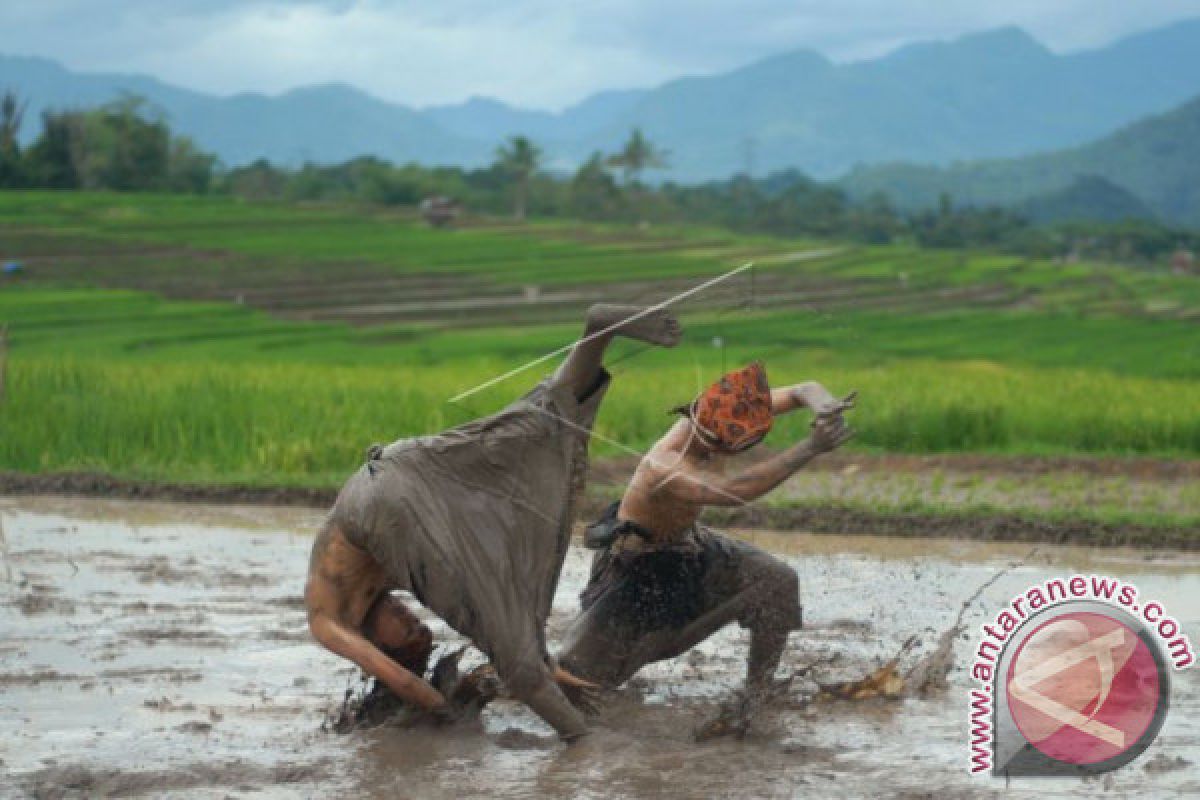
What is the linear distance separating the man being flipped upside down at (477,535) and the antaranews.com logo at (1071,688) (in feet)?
4.37

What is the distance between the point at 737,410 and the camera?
17.3 ft

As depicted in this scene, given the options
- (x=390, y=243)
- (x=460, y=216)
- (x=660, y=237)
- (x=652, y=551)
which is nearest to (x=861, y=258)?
(x=660, y=237)

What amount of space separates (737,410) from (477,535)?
2.81 feet

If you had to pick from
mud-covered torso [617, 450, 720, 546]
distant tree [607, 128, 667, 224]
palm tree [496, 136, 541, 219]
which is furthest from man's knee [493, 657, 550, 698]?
distant tree [607, 128, 667, 224]

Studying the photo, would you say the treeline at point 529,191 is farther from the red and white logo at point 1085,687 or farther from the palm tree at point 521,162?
the red and white logo at point 1085,687

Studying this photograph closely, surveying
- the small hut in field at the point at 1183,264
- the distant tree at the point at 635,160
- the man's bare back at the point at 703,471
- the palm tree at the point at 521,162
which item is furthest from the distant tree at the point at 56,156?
the man's bare back at the point at 703,471

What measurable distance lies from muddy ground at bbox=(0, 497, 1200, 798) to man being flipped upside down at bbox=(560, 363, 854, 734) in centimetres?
23

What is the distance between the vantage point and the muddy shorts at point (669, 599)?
578 centimetres

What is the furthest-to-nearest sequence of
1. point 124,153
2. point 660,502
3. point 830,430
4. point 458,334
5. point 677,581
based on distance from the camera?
point 124,153
point 458,334
point 677,581
point 660,502
point 830,430

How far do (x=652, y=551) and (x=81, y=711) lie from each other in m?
1.97

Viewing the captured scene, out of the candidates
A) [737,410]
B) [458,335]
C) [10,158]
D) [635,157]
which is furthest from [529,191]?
[737,410]

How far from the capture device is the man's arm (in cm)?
483

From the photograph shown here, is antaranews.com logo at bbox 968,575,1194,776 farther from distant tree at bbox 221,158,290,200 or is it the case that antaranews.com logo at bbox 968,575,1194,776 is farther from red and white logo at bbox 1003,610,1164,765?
distant tree at bbox 221,158,290,200

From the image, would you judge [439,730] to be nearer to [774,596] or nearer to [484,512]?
[484,512]
